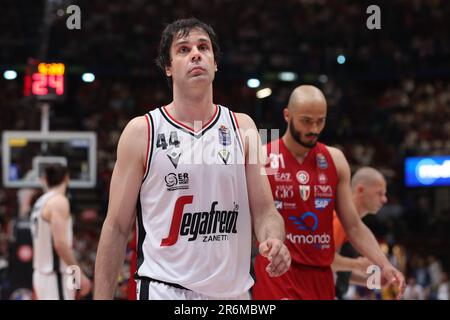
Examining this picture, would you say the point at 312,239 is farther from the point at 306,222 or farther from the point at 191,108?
the point at 191,108

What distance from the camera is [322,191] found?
618cm

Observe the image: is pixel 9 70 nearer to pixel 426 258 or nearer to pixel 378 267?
pixel 426 258

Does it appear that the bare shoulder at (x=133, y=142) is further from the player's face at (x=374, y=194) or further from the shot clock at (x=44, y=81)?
the shot clock at (x=44, y=81)

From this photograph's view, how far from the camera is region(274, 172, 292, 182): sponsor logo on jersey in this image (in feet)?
20.4

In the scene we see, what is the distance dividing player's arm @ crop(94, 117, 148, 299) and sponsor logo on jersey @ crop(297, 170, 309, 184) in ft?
6.63

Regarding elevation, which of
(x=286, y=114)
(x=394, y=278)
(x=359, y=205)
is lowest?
(x=394, y=278)

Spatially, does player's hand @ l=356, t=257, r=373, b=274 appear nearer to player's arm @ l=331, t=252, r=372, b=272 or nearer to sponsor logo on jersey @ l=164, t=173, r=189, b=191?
player's arm @ l=331, t=252, r=372, b=272

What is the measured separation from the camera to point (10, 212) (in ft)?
57.2

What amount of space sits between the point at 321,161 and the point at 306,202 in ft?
1.08

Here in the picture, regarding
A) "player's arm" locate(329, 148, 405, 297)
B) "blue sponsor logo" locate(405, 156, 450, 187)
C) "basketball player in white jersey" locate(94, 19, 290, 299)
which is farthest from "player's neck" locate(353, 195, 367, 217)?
"blue sponsor logo" locate(405, 156, 450, 187)

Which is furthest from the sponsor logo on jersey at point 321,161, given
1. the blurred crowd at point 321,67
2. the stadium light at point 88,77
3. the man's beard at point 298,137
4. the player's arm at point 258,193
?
the blurred crowd at point 321,67

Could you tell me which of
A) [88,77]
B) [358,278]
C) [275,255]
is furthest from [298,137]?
[88,77]
